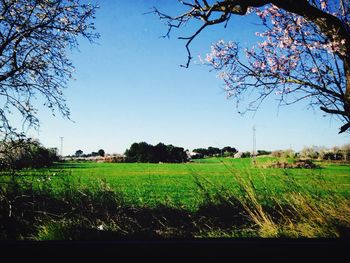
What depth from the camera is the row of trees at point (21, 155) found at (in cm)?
666

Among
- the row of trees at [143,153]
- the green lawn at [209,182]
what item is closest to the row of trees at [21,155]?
the green lawn at [209,182]

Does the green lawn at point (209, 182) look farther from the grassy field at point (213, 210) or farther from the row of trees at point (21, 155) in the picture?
the row of trees at point (21, 155)

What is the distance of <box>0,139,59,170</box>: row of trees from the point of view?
Answer: 21.9 feet

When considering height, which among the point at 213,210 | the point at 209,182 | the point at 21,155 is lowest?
the point at 213,210

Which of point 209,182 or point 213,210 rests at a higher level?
point 209,182

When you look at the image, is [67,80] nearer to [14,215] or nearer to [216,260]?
[14,215]

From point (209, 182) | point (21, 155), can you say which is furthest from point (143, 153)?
point (209, 182)

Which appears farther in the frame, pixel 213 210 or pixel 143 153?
pixel 143 153

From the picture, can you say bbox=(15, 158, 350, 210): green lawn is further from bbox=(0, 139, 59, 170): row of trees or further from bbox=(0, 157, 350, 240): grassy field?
bbox=(0, 139, 59, 170): row of trees

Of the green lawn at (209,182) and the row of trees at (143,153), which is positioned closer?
the green lawn at (209,182)

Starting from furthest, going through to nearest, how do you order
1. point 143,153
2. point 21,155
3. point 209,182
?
A: point 143,153 → point 21,155 → point 209,182

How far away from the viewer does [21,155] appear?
693 cm

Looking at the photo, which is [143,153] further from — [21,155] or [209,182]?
[209,182]

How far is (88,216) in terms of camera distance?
639 centimetres
